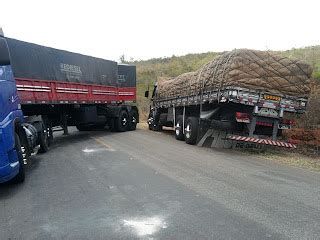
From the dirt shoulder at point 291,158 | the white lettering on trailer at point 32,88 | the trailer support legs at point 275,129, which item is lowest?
the dirt shoulder at point 291,158

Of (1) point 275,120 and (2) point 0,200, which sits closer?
(2) point 0,200

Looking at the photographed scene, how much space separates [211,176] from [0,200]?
158 inches

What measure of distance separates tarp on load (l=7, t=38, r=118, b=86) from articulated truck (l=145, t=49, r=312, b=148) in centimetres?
555

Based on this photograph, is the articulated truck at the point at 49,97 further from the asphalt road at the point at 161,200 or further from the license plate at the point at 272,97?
the license plate at the point at 272,97

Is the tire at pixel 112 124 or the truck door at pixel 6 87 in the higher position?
the truck door at pixel 6 87

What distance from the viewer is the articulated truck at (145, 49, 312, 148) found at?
12172 mm

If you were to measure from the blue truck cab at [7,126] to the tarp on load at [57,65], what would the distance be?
486cm

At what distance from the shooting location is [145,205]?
6.23 m

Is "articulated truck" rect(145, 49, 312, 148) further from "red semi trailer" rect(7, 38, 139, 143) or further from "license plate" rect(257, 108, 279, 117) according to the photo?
"red semi trailer" rect(7, 38, 139, 143)

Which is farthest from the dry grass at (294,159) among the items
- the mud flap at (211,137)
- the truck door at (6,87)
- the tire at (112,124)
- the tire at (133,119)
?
the tire at (133,119)


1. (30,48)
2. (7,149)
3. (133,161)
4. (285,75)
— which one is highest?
(30,48)

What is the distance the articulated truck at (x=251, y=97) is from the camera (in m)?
12.2

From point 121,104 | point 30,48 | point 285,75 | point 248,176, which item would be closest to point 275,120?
point 285,75

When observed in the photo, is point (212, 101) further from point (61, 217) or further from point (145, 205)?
point (61, 217)
